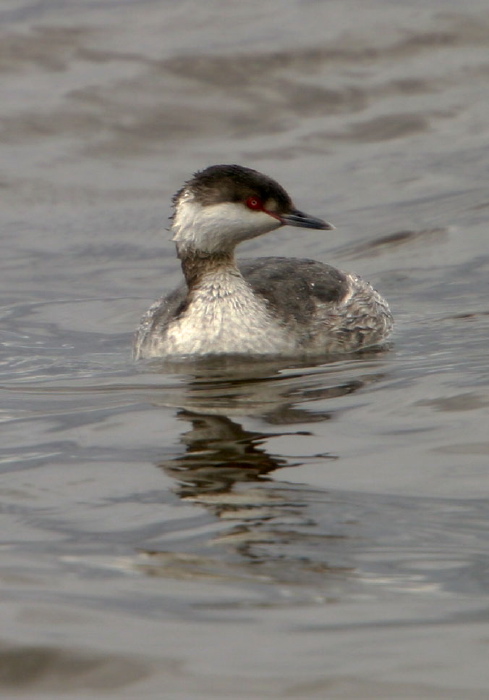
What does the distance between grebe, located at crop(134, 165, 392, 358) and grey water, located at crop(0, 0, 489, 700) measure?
0.31m

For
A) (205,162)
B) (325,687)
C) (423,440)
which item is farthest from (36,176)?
(325,687)

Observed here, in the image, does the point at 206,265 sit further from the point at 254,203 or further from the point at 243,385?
the point at 243,385

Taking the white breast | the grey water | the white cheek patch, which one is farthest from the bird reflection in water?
the white cheek patch

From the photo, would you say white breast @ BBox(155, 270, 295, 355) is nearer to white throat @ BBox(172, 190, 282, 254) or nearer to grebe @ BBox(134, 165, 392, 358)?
grebe @ BBox(134, 165, 392, 358)

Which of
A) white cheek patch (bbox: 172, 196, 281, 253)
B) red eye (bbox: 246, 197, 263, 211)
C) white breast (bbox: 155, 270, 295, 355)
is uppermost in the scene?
red eye (bbox: 246, 197, 263, 211)

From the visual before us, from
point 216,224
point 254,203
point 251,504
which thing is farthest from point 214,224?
point 251,504

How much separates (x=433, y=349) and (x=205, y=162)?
6.95 meters

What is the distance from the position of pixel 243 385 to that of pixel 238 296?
1.23 m

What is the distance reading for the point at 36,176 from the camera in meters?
15.5

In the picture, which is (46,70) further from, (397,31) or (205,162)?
(397,31)

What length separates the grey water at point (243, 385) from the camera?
4.21m

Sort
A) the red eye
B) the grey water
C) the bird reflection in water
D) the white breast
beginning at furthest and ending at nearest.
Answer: the red eye
the white breast
the bird reflection in water
the grey water

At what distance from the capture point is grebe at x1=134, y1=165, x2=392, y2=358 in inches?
355

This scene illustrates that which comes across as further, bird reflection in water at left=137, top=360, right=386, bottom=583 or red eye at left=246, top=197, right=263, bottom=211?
red eye at left=246, top=197, right=263, bottom=211
